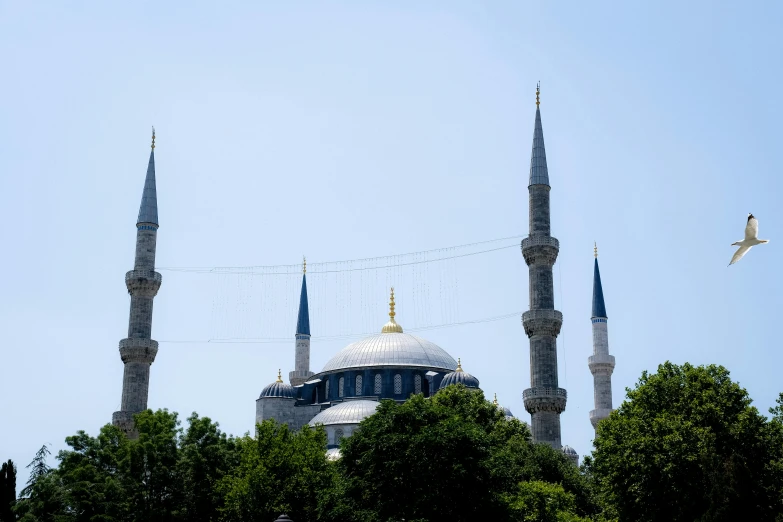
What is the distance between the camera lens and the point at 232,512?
1465 inches

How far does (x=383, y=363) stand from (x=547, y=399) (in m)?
20.4

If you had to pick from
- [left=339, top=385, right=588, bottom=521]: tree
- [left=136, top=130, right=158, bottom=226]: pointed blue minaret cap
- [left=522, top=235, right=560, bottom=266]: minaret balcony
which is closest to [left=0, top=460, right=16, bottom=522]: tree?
[left=339, top=385, right=588, bottom=521]: tree

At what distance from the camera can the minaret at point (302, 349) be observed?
250ft

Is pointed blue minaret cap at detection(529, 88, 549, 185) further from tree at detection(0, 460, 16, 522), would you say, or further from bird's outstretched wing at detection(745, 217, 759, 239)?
bird's outstretched wing at detection(745, 217, 759, 239)

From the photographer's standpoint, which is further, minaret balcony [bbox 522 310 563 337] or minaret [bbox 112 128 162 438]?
minaret [bbox 112 128 162 438]

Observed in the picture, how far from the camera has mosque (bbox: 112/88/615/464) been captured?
53.2 metres

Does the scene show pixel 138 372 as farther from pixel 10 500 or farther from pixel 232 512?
pixel 232 512

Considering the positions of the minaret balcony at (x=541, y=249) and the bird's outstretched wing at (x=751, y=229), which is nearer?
the bird's outstretched wing at (x=751, y=229)

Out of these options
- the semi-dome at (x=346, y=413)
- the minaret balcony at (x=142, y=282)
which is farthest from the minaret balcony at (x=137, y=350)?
the semi-dome at (x=346, y=413)

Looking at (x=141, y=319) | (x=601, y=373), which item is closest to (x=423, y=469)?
(x=141, y=319)

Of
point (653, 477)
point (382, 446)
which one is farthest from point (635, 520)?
point (382, 446)

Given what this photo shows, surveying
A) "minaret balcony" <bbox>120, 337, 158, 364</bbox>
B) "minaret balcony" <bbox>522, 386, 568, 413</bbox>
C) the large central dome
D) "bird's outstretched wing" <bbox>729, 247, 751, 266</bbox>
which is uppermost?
the large central dome

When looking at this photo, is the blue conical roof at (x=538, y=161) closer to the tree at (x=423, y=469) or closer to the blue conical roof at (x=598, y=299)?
the blue conical roof at (x=598, y=299)

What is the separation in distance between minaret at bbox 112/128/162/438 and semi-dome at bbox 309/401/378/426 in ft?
36.8
